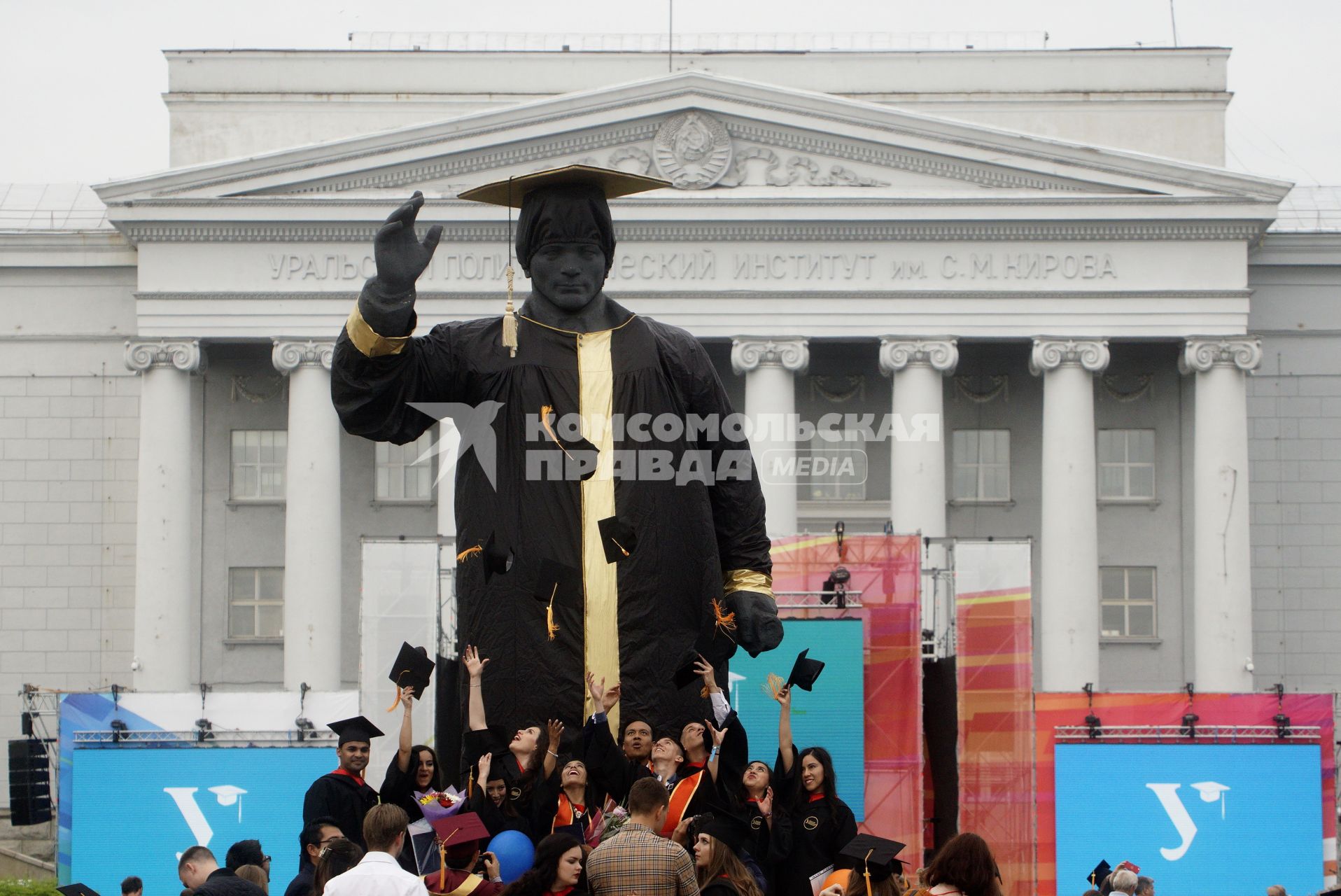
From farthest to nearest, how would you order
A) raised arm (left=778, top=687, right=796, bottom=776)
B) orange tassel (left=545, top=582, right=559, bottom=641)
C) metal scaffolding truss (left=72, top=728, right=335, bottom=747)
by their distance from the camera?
metal scaffolding truss (left=72, top=728, right=335, bottom=747)
raised arm (left=778, top=687, right=796, bottom=776)
orange tassel (left=545, top=582, right=559, bottom=641)

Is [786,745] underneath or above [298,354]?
underneath

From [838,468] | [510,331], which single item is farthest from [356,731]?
[838,468]

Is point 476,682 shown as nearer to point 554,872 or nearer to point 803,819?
point 554,872

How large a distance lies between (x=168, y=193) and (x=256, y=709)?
16.2 meters

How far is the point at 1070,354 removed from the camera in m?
43.2

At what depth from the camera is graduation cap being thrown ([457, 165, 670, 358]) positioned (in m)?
9.16

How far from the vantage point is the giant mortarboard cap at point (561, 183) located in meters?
9.16

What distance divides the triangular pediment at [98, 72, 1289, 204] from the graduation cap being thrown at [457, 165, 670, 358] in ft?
108

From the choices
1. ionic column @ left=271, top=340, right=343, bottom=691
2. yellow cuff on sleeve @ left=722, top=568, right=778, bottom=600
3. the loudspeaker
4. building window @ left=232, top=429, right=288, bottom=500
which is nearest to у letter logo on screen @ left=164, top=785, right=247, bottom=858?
the loudspeaker

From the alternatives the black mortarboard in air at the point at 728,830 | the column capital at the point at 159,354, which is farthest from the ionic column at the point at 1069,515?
the black mortarboard in air at the point at 728,830

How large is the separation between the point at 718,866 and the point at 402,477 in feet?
123

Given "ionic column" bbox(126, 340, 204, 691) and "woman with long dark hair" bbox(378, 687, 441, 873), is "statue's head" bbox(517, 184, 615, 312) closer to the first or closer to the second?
"woman with long dark hair" bbox(378, 687, 441, 873)

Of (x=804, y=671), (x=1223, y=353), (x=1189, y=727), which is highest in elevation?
(x=1223, y=353)

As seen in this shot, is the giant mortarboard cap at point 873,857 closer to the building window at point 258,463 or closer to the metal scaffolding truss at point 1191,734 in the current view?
the metal scaffolding truss at point 1191,734
